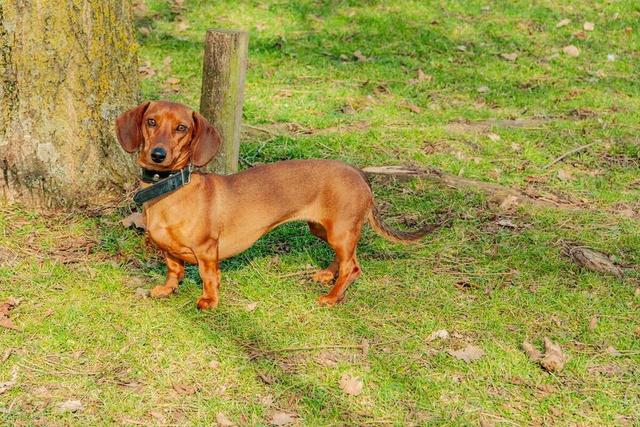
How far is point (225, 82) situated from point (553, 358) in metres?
2.73

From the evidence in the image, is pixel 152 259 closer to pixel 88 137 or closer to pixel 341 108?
pixel 88 137

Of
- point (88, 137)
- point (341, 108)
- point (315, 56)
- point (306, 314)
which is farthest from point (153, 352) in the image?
point (315, 56)

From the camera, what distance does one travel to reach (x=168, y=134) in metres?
3.79

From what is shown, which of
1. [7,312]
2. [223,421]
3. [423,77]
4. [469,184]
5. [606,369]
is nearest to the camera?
[223,421]

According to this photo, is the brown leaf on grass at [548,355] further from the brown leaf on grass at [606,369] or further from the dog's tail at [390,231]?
the dog's tail at [390,231]

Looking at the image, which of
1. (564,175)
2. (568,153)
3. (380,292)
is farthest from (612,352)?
(568,153)

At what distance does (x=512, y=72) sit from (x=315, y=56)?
7.58 feet

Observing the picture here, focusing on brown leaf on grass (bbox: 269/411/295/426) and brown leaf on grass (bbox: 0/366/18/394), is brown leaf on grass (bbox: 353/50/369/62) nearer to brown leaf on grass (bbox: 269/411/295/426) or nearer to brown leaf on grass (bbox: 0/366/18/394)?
brown leaf on grass (bbox: 269/411/295/426)

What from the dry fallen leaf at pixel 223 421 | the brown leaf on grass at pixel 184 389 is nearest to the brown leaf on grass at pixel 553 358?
the dry fallen leaf at pixel 223 421

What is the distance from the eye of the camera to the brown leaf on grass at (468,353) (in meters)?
4.00

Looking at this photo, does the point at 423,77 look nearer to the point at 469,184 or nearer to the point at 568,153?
the point at 568,153

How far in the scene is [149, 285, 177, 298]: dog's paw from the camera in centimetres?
436

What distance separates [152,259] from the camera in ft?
15.7

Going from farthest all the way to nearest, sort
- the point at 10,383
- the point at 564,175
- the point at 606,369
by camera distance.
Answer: the point at 564,175 < the point at 606,369 < the point at 10,383
